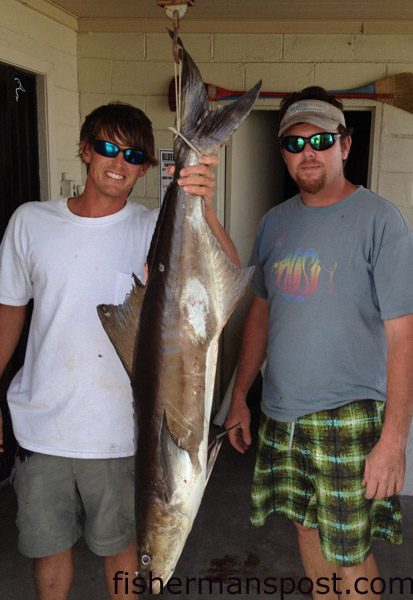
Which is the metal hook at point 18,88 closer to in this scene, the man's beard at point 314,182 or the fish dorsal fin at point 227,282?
the man's beard at point 314,182

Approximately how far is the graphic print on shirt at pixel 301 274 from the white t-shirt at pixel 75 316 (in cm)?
51

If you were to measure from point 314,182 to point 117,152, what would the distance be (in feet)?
2.26

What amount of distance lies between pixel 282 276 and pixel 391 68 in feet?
8.49

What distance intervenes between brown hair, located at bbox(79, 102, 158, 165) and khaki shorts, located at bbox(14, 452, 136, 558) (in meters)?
1.12

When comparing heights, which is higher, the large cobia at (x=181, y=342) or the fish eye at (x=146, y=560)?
the large cobia at (x=181, y=342)

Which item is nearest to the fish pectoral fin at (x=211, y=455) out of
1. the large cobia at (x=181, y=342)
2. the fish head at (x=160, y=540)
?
the large cobia at (x=181, y=342)

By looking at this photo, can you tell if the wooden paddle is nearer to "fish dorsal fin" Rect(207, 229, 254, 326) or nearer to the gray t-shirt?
the gray t-shirt

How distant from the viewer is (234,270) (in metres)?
1.59

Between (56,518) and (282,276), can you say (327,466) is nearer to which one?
(282,276)

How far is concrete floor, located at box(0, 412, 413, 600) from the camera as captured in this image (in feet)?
8.91

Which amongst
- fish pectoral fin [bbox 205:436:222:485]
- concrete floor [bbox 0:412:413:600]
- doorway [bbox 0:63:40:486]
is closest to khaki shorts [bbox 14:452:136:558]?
Answer: fish pectoral fin [bbox 205:436:222:485]

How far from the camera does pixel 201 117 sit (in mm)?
1555

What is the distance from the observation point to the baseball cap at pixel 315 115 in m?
2.02

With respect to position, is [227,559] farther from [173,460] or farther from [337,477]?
[173,460]
